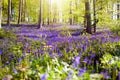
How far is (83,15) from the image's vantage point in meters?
22.8

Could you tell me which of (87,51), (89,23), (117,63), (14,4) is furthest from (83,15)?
(14,4)

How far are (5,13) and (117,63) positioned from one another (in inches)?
1698

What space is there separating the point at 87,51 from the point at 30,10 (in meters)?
43.3

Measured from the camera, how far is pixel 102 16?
21625 millimetres

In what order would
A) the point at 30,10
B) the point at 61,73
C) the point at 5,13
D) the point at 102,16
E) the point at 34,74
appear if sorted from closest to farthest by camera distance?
the point at 61,73, the point at 34,74, the point at 102,16, the point at 5,13, the point at 30,10

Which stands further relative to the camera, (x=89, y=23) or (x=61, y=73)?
(x=89, y=23)

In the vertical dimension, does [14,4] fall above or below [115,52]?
above

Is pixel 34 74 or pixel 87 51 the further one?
pixel 87 51

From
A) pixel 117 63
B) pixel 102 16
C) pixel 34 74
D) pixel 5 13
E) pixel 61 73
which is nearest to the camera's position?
pixel 61 73

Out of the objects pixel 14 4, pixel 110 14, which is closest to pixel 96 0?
pixel 110 14

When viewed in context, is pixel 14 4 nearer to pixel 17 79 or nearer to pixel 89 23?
pixel 89 23

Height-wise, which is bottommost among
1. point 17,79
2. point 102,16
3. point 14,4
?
point 17,79

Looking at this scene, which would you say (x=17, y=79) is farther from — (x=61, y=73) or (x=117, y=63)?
(x=117, y=63)

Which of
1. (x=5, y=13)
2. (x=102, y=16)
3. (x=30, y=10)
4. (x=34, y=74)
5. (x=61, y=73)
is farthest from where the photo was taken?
(x=30, y=10)
